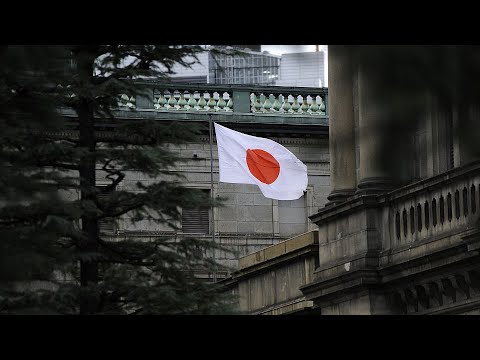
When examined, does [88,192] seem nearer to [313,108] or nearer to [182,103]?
[182,103]

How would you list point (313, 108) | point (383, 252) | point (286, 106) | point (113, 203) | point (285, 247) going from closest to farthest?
point (113, 203)
point (383, 252)
point (285, 247)
point (286, 106)
point (313, 108)

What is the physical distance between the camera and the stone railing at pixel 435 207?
2698 cm

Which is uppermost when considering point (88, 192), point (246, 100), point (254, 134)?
point (246, 100)

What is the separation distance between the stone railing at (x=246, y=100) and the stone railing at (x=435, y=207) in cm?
2622

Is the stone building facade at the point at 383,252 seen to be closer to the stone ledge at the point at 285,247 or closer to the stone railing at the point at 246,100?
the stone ledge at the point at 285,247

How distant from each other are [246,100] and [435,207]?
28.3 m

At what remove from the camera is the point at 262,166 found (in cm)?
4319

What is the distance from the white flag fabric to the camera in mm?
42719

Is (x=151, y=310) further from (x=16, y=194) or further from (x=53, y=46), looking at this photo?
(x=53, y=46)

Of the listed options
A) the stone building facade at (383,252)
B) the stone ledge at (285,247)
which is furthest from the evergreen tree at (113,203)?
the stone ledge at (285,247)

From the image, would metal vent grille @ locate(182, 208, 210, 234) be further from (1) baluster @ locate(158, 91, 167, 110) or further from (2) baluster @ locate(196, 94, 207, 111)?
(1) baluster @ locate(158, 91, 167, 110)

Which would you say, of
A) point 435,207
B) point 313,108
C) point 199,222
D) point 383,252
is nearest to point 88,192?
point 435,207

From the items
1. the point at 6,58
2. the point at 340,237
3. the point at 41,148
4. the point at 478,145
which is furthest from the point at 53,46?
the point at 340,237
